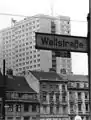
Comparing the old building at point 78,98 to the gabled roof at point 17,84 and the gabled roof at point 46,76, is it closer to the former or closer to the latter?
the gabled roof at point 46,76

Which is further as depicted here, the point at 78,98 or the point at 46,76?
the point at 78,98

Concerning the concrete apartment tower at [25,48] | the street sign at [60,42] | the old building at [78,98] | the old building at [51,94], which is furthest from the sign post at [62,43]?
the concrete apartment tower at [25,48]

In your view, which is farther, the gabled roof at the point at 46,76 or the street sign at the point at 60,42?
the gabled roof at the point at 46,76

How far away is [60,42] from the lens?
7.08 meters

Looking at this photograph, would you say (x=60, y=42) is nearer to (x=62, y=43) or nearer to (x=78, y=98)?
(x=62, y=43)

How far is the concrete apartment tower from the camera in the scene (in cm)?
10231

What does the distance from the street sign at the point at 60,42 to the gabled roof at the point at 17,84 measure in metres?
43.8

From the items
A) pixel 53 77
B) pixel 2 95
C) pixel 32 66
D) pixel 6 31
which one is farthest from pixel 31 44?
pixel 2 95

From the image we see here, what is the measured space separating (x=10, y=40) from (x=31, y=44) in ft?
43.4

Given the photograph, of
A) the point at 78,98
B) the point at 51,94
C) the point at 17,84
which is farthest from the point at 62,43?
the point at 78,98

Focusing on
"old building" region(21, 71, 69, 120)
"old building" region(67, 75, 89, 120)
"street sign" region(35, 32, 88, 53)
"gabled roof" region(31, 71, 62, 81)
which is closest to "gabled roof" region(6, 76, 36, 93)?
"old building" region(21, 71, 69, 120)

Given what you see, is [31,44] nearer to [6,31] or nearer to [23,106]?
[6,31]

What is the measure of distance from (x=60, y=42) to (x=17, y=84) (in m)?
46.3

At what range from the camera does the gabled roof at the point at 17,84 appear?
51412 millimetres
